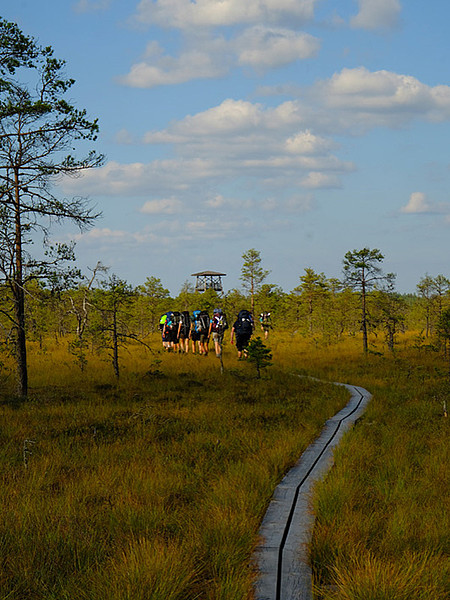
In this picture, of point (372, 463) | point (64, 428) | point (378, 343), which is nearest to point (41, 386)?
point (64, 428)

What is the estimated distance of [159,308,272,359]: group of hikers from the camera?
78.5 feet

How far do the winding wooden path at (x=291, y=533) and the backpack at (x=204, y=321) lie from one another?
58.5 ft

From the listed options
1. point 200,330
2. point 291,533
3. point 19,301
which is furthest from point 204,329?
point 291,533

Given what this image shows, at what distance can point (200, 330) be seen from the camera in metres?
26.9

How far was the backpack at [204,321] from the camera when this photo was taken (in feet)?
86.6

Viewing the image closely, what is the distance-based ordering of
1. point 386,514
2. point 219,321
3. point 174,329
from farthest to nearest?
point 174,329, point 219,321, point 386,514

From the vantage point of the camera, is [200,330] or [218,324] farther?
[200,330]

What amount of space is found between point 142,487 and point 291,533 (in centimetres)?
209

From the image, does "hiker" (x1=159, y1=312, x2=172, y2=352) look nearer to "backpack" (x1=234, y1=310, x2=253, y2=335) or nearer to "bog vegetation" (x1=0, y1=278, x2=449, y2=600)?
"backpack" (x1=234, y1=310, x2=253, y2=335)

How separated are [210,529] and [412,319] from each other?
66.7m

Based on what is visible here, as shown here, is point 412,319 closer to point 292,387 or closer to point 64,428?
point 292,387

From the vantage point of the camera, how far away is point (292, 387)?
53.1 feet

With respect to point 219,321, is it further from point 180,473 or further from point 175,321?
point 180,473

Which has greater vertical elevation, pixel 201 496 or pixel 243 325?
pixel 243 325
